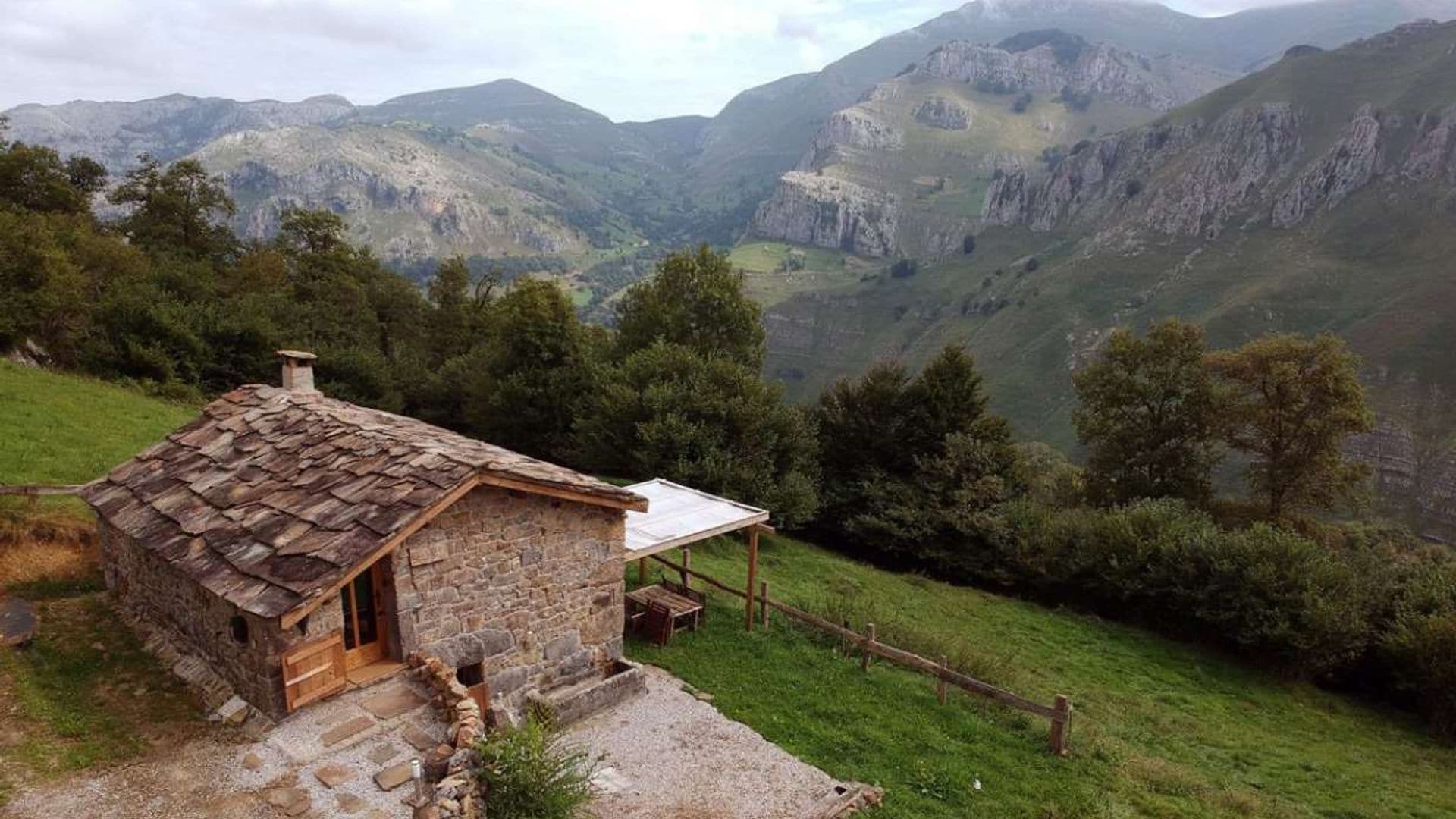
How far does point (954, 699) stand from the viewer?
1448cm

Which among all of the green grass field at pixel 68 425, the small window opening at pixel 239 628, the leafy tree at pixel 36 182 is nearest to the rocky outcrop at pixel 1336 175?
the green grass field at pixel 68 425

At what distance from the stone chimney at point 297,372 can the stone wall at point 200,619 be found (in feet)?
12.8

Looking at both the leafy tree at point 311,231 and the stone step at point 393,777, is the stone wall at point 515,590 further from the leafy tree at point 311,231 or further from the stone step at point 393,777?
the leafy tree at point 311,231

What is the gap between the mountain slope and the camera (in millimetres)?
85812

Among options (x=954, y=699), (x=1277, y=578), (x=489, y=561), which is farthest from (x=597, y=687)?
(x=1277, y=578)

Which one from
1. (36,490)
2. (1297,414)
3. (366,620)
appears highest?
(366,620)

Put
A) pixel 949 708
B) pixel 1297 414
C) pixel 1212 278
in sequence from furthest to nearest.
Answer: pixel 1212 278 → pixel 1297 414 → pixel 949 708

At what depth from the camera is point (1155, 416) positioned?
33.4 meters

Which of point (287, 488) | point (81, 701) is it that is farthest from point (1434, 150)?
point (81, 701)

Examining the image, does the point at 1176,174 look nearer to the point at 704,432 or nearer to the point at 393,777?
the point at 704,432

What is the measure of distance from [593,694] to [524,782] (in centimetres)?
422

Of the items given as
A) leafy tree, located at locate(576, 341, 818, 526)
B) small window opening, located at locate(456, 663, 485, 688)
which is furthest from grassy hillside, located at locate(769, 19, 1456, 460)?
small window opening, located at locate(456, 663, 485, 688)

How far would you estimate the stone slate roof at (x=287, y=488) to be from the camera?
965 cm

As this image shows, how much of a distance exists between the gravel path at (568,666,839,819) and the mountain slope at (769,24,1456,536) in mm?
66908
